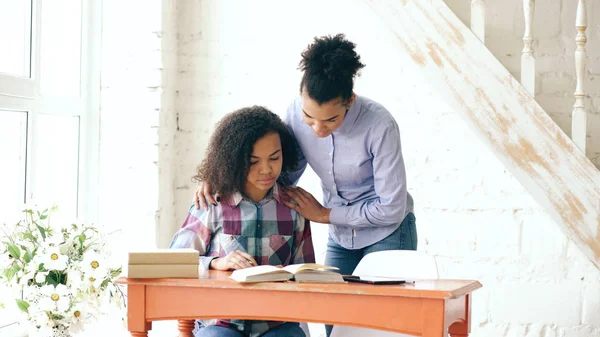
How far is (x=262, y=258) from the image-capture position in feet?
8.34

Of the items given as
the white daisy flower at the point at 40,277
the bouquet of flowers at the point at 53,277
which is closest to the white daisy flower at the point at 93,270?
the bouquet of flowers at the point at 53,277

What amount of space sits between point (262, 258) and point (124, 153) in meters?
1.21

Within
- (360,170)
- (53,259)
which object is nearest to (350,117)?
(360,170)

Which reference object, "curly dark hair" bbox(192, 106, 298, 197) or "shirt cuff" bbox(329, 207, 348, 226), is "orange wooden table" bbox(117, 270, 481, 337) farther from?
"shirt cuff" bbox(329, 207, 348, 226)

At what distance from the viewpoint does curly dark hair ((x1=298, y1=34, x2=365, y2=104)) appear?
242 cm

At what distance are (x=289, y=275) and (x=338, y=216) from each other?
0.56 m

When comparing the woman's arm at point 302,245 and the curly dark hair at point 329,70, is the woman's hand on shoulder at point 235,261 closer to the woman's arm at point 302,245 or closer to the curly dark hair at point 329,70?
the woman's arm at point 302,245

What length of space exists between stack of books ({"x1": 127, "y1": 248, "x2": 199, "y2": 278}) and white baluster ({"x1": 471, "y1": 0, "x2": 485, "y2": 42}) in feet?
4.37

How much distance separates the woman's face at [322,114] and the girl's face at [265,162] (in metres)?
0.13

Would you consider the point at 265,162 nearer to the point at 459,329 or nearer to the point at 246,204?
the point at 246,204

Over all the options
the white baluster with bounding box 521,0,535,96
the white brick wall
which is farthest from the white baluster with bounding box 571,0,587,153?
the white brick wall

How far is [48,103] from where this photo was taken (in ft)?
10.5

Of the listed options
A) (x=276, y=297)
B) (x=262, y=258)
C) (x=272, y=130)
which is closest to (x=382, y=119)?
(x=272, y=130)

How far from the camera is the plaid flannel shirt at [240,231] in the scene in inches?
99.7
